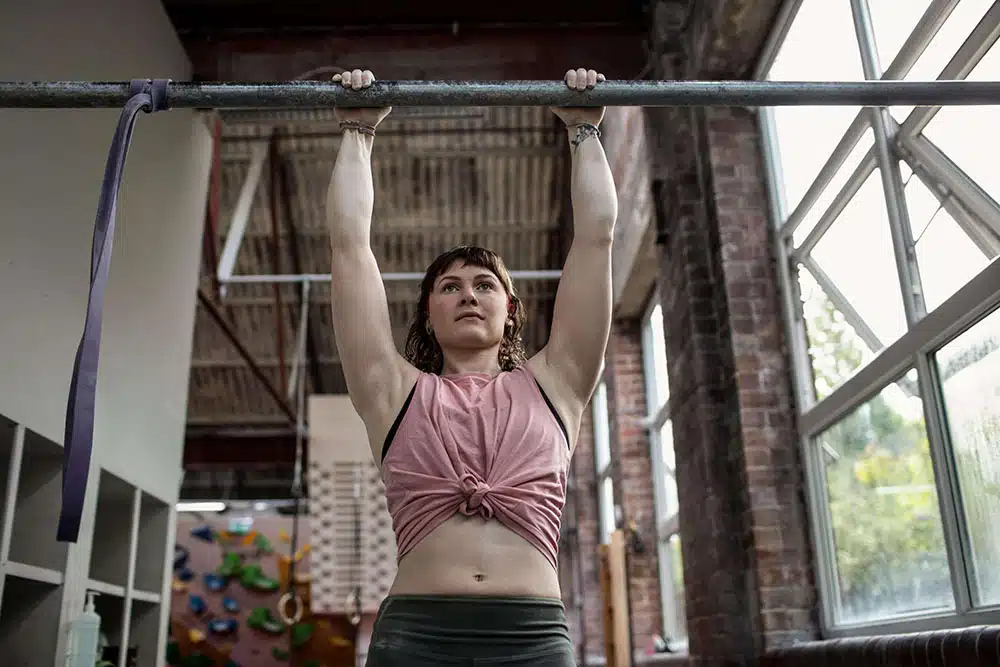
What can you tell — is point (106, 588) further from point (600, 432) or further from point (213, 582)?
point (213, 582)

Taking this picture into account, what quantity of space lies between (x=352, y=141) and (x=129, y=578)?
2.97m

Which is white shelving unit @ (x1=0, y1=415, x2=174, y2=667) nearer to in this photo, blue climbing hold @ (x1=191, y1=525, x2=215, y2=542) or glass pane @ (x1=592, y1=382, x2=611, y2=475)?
glass pane @ (x1=592, y1=382, x2=611, y2=475)

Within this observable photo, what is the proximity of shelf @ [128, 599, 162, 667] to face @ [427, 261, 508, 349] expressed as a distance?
3316mm

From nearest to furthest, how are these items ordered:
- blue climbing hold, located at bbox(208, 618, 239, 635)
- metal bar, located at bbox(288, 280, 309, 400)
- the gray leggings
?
1. the gray leggings
2. metal bar, located at bbox(288, 280, 309, 400)
3. blue climbing hold, located at bbox(208, 618, 239, 635)

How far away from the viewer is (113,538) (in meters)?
4.21

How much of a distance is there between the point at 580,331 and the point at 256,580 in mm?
9040

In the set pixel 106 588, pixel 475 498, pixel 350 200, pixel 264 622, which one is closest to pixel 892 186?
pixel 350 200

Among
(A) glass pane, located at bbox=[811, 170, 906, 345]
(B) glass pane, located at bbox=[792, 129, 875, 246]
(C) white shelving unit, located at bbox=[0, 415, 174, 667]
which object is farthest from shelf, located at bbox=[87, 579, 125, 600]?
(B) glass pane, located at bbox=[792, 129, 875, 246]

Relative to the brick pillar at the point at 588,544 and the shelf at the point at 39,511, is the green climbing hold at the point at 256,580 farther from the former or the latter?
the shelf at the point at 39,511

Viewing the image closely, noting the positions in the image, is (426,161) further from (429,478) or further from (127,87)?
(429,478)

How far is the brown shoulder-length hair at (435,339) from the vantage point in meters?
1.87

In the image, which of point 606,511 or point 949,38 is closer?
point 949,38

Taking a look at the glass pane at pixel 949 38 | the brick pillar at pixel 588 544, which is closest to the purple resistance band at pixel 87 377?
the glass pane at pixel 949 38

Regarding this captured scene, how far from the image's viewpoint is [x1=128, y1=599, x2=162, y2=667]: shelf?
4430 mm
